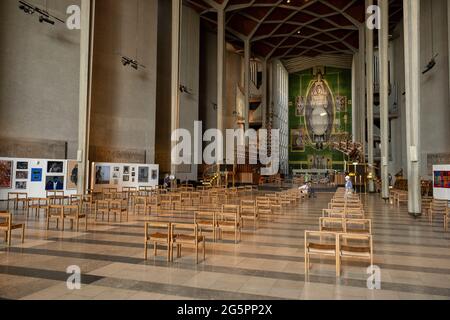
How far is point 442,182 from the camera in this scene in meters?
14.7

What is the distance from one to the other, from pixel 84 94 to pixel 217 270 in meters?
13.6

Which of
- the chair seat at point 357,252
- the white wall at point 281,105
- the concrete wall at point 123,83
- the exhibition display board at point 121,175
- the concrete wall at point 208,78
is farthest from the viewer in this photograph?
the white wall at point 281,105

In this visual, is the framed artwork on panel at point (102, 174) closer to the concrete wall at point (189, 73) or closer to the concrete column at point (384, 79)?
the concrete wall at point (189, 73)

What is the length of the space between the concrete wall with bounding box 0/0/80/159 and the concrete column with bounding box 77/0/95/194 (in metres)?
1.35

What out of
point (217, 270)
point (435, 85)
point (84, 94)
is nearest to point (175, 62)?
point (84, 94)

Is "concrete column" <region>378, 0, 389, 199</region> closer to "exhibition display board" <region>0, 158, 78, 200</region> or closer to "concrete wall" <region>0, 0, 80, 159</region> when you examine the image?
"exhibition display board" <region>0, 158, 78, 200</region>

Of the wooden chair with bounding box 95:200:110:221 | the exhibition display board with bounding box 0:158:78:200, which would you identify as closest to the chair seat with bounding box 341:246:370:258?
the wooden chair with bounding box 95:200:110:221

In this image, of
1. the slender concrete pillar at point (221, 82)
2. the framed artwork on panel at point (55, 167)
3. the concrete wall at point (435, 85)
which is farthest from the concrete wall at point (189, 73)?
the concrete wall at point (435, 85)

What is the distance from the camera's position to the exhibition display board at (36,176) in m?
13.7

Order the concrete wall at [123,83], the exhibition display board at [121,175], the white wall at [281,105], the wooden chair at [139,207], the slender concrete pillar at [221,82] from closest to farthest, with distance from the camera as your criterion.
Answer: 1. the wooden chair at [139,207]
2. the exhibition display board at [121,175]
3. the concrete wall at [123,83]
4. the slender concrete pillar at [221,82]
5. the white wall at [281,105]

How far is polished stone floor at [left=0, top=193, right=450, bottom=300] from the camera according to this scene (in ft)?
13.4

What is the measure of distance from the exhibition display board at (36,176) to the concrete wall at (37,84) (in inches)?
47.3

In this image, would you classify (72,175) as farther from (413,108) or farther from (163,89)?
(413,108)
